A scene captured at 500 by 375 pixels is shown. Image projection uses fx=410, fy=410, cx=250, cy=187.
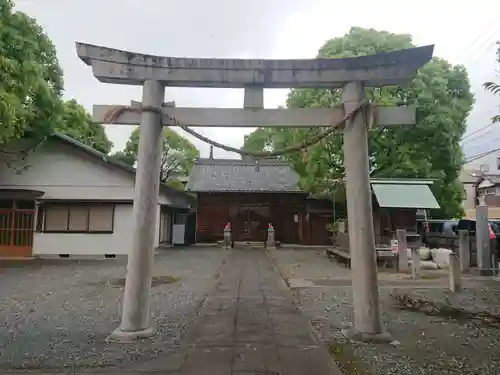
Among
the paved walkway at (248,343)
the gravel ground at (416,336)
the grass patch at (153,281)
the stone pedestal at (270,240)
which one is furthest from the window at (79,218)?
the gravel ground at (416,336)

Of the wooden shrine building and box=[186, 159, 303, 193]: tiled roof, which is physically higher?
box=[186, 159, 303, 193]: tiled roof

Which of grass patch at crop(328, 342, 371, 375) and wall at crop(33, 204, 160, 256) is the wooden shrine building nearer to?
wall at crop(33, 204, 160, 256)

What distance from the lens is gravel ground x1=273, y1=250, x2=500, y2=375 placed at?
4.43 m

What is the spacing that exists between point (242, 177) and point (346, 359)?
24.4 metres

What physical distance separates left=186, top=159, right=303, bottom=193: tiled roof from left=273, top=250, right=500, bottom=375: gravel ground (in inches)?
684

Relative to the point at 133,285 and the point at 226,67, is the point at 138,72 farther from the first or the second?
the point at 133,285

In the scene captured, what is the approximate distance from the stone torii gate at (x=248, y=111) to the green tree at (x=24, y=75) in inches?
246

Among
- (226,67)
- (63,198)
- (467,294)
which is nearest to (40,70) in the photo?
(63,198)

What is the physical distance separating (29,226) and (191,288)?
11459 mm

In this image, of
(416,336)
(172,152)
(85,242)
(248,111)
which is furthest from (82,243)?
(172,152)

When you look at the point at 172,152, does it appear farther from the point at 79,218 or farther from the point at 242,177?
the point at 79,218

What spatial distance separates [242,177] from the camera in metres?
28.8

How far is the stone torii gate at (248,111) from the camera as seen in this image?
18.1ft

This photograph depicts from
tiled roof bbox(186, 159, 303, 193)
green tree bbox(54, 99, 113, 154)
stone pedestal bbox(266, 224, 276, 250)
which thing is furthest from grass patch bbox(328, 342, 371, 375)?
green tree bbox(54, 99, 113, 154)
